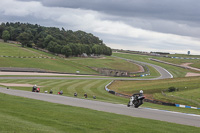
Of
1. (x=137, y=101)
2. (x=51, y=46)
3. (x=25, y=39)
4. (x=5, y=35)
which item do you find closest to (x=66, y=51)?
(x=51, y=46)

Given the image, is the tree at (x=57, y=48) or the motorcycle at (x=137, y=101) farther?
the tree at (x=57, y=48)

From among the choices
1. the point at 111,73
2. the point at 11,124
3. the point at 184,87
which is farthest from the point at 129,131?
the point at 111,73

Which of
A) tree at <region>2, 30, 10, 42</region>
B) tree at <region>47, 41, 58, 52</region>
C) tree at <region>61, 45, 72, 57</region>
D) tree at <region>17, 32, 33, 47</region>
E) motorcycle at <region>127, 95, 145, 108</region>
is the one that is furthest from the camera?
tree at <region>2, 30, 10, 42</region>

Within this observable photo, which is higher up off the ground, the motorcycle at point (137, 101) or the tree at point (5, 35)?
the tree at point (5, 35)

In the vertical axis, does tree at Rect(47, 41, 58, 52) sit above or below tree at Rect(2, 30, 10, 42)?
below

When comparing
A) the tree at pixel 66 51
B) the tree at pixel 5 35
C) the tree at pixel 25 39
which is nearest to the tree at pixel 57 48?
the tree at pixel 66 51

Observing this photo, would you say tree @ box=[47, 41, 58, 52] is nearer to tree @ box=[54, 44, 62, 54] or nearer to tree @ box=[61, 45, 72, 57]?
tree @ box=[54, 44, 62, 54]

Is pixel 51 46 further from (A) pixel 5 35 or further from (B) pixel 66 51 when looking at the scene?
(A) pixel 5 35

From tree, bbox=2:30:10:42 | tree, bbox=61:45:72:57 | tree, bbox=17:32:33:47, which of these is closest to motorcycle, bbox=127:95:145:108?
tree, bbox=61:45:72:57

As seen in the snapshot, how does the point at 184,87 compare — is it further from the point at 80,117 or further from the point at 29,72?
the point at 29,72

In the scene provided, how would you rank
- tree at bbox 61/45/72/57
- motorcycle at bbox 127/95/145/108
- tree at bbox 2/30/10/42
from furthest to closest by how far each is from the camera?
tree at bbox 2/30/10/42 < tree at bbox 61/45/72/57 < motorcycle at bbox 127/95/145/108

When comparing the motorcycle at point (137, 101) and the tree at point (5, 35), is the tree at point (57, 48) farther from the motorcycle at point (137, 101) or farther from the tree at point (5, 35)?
the motorcycle at point (137, 101)

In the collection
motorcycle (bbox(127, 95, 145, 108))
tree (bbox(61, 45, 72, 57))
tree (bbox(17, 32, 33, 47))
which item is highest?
tree (bbox(17, 32, 33, 47))

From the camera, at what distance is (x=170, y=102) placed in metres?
34.3
